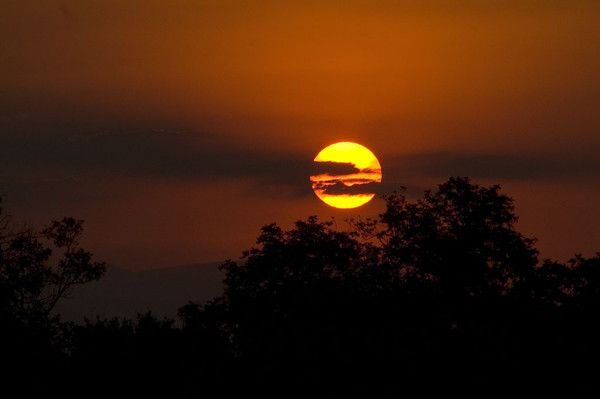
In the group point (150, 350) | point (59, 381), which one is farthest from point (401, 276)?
point (59, 381)

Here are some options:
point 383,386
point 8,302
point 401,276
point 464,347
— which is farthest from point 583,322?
point 8,302

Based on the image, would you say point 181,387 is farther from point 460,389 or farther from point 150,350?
point 460,389

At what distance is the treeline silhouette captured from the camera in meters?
46.6

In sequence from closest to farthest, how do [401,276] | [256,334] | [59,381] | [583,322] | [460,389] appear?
[460,389] → [583,322] → [59,381] → [256,334] → [401,276]

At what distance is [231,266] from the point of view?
66125mm

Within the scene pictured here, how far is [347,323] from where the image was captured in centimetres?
5350

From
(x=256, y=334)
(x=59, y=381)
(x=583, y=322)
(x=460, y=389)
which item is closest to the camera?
(x=460, y=389)

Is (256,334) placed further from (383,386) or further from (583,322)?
(583,322)

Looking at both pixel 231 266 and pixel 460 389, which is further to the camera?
pixel 231 266

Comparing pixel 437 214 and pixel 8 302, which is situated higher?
pixel 437 214

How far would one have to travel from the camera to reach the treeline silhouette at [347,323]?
46594 millimetres

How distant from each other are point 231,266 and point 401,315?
49.2 ft

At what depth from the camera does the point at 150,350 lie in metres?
56.7

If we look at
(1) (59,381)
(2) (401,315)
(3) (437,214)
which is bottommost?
(1) (59,381)
